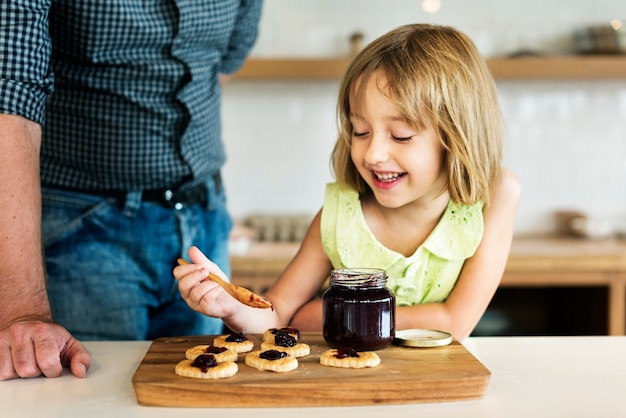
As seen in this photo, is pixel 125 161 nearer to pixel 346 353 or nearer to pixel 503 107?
pixel 346 353

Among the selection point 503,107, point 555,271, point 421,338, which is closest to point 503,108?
point 503,107

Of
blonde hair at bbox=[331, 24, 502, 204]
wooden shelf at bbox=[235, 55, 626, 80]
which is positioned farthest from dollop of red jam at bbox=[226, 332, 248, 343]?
wooden shelf at bbox=[235, 55, 626, 80]

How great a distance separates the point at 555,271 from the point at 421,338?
2.14 meters

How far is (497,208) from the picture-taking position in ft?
5.83

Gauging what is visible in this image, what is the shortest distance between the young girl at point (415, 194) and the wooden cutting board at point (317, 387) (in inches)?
11.2

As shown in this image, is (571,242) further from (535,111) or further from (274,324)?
(274,324)

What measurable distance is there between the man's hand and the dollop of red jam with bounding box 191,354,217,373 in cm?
23

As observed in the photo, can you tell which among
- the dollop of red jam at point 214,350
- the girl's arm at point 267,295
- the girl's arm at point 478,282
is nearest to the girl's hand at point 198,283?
the girl's arm at point 267,295

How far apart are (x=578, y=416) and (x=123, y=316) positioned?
1178 millimetres

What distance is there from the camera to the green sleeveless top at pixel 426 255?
174cm

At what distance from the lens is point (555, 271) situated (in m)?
3.41

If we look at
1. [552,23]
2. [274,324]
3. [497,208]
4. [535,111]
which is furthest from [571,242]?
[274,324]

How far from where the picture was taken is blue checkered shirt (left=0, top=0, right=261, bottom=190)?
1883mm

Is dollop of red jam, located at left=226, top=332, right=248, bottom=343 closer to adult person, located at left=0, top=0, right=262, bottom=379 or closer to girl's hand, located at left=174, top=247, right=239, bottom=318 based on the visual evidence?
girl's hand, located at left=174, top=247, right=239, bottom=318
